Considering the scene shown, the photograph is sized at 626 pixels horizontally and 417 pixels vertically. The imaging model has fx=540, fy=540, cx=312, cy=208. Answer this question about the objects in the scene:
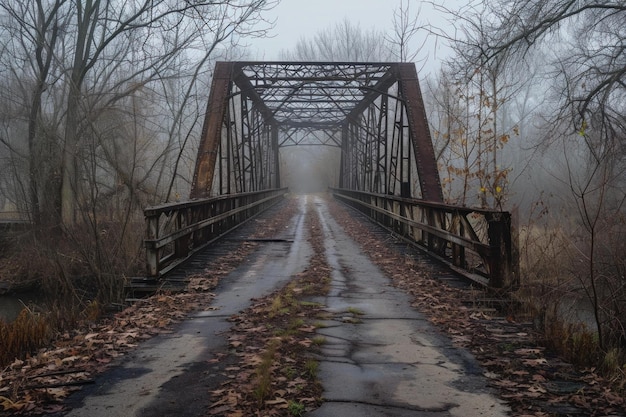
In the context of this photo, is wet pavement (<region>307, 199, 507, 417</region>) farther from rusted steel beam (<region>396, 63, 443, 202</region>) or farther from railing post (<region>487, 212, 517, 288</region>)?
rusted steel beam (<region>396, 63, 443, 202</region>)

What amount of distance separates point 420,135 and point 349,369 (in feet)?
33.2

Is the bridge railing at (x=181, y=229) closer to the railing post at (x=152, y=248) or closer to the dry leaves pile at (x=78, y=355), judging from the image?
the railing post at (x=152, y=248)

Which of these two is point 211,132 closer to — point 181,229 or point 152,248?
point 181,229

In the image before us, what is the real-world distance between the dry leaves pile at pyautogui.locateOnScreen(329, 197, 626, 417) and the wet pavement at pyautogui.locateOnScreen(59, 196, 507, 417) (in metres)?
0.17

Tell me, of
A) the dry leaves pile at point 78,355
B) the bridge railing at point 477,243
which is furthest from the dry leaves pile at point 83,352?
the bridge railing at point 477,243

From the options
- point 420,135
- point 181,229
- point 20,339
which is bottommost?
point 20,339

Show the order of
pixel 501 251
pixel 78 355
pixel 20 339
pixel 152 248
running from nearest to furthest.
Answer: pixel 78 355
pixel 20 339
pixel 501 251
pixel 152 248

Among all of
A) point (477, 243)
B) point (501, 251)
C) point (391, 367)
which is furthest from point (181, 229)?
point (391, 367)

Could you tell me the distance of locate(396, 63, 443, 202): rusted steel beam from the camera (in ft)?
40.6

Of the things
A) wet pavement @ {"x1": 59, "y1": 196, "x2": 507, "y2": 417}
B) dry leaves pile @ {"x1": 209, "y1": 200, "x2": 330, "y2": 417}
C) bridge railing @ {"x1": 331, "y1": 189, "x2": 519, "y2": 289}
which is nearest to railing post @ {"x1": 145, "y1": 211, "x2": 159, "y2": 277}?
wet pavement @ {"x1": 59, "y1": 196, "x2": 507, "y2": 417}

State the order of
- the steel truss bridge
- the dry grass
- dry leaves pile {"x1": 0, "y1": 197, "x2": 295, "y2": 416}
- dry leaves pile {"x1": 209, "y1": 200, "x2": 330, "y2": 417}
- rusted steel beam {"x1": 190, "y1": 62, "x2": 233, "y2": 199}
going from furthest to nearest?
1. rusted steel beam {"x1": 190, "y1": 62, "x2": 233, "y2": 199}
2. the steel truss bridge
3. the dry grass
4. dry leaves pile {"x1": 0, "y1": 197, "x2": 295, "y2": 416}
5. dry leaves pile {"x1": 209, "y1": 200, "x2": 330, "y2": 417}

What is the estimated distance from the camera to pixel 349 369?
4.39 meters

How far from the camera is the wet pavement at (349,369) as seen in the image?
11.8ft

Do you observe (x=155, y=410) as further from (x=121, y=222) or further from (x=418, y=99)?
(x=418, y=99)
